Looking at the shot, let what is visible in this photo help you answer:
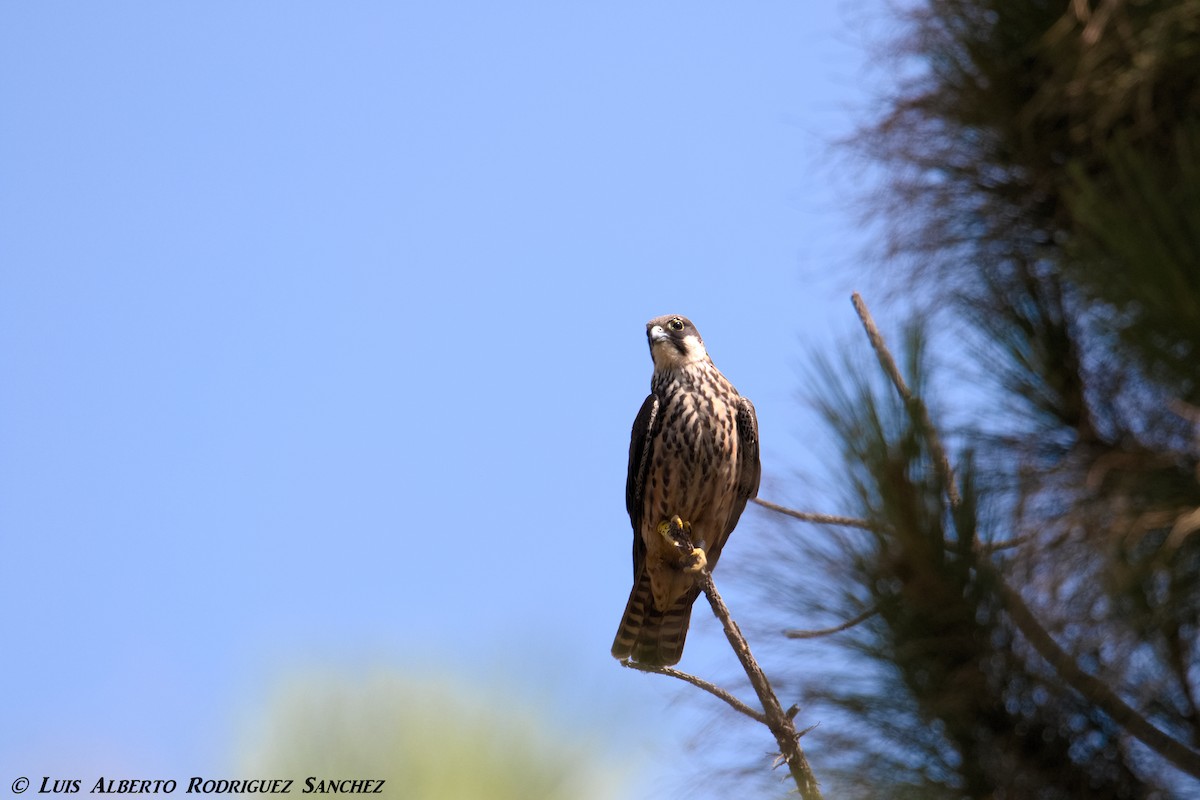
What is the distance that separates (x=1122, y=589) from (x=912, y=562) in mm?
309

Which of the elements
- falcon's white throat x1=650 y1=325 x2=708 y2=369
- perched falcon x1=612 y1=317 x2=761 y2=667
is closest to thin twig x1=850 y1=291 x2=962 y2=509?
perched falcon x1=612 y1=317 x2=761 y2=667

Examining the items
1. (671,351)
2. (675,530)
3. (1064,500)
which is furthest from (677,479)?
(1064,500)

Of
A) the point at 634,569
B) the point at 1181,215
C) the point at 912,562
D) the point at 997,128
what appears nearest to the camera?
the point at 1181,215

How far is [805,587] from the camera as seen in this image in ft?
7.02

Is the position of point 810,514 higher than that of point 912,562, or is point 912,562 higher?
point 810,514

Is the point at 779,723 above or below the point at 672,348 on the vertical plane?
below

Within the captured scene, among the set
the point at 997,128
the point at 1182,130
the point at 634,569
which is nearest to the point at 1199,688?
the point at 1182,130

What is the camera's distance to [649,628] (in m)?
5.05

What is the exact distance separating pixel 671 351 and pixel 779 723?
2.81 meters

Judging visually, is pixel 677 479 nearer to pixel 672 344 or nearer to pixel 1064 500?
pixel 672 344

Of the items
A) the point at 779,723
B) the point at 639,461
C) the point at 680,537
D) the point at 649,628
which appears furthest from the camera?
the point at 649,628

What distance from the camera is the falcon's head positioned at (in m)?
5.12

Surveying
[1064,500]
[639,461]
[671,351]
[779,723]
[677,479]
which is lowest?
[779,723]

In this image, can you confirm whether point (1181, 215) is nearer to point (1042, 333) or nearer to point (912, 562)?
point (1042, 333)
